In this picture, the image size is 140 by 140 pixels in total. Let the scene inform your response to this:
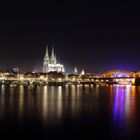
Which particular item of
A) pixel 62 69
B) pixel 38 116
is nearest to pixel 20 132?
pixel 38 116

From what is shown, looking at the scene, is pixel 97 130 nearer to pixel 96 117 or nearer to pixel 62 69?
pixel 96 117

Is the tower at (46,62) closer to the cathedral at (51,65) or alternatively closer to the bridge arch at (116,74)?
the cathedral at (51,65)

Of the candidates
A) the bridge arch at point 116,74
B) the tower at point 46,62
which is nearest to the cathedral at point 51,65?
the tower at point 46,62

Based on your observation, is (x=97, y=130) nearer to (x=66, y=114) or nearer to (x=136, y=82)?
(x=66, y=114)

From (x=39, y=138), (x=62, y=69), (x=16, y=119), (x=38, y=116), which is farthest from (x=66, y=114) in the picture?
(x=62, y=69)

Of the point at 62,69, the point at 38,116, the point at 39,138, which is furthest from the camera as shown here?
the point at 62,69

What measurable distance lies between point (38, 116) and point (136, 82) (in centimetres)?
7235

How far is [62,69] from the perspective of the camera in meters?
131

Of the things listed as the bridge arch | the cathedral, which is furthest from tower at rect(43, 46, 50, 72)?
the bridge arch

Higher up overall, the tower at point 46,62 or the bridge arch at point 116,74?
the tower at point 46,62

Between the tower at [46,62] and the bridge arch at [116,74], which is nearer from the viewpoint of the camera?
the bridge arch at [116,74]

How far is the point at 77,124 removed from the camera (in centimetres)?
1809

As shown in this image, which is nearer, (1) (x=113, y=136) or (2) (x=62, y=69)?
(1) (x=113, y=136)

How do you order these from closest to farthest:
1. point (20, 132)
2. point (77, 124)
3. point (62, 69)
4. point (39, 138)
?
point (39, 138) < point (20, 132) < point (77, 124) < point (62, 69)
